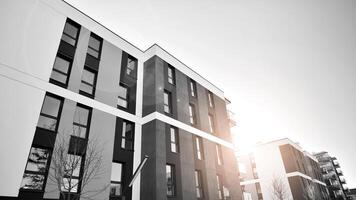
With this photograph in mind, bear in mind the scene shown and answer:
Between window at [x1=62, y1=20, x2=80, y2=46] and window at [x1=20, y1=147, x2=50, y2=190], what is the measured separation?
24.1ft

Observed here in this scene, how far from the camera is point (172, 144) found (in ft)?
53.9

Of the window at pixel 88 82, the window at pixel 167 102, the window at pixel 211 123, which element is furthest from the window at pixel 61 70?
the window at pixel 211 123

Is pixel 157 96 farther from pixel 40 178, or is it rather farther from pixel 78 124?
pixel 40 178

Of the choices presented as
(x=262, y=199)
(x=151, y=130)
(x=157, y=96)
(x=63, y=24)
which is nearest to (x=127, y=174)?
(x=151, y=130)

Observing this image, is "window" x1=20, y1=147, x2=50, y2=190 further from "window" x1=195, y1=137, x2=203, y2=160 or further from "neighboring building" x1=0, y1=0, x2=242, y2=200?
"window" x1=195, y1=137, x2=203, y2=160

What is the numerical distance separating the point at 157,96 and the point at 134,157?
500cm

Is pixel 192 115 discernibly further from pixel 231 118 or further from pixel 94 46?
pixel 231 118

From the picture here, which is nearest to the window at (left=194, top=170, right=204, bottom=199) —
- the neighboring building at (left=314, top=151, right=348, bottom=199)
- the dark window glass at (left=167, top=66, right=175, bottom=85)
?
the dark window glass at (left=167, top=66, right=175, bottom=85)

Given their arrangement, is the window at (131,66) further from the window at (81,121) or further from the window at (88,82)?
the window at (81,121)

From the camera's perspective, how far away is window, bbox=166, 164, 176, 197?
14.5 m

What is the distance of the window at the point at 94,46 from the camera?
50.0 ft

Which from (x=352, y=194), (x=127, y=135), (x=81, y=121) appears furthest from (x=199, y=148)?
(x=352, y=194)

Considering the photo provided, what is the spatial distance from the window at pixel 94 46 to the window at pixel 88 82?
4.79 feet

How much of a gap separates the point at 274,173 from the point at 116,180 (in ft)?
111
